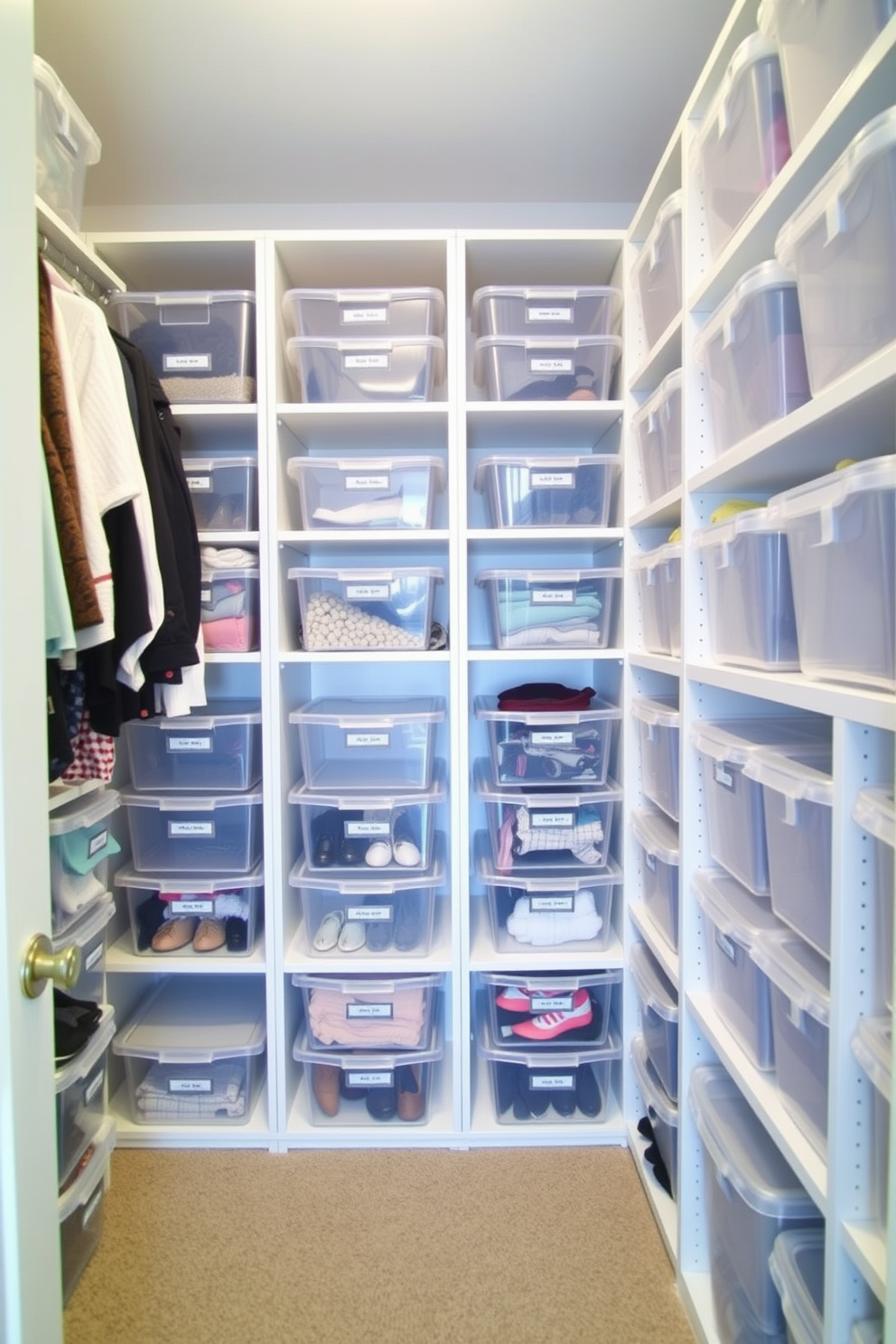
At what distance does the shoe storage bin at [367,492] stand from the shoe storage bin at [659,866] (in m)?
0.88

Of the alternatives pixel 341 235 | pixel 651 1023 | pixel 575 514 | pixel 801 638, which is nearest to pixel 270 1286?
pixel 651 1023

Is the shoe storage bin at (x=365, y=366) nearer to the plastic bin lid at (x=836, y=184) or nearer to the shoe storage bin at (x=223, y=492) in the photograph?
the shoe storage bin at (x=223, y=492)

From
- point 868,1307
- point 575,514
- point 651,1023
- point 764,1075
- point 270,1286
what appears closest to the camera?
point 868,1307

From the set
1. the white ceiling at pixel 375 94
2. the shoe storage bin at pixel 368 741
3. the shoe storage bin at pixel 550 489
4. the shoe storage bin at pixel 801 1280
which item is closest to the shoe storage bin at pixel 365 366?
the shoe storage bin at pixel 550 489

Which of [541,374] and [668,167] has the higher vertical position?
[668,167]

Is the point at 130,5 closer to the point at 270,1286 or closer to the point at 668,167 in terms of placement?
the point at 668,167

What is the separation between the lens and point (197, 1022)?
1685mm

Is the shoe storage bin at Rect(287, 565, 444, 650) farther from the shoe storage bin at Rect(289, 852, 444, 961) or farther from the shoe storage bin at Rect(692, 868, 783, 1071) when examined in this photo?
the shoe storage bin at Rect(692, 868, 783, 1071)

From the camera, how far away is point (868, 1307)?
730mm

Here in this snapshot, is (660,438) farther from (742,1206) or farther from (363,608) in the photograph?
(742,1206)

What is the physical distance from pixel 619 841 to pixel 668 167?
1476 mm

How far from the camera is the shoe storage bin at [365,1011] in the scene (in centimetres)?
157

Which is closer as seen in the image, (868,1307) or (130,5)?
(868,1307)

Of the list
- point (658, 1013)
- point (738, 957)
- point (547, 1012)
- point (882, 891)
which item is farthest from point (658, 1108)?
point (882, 891)
